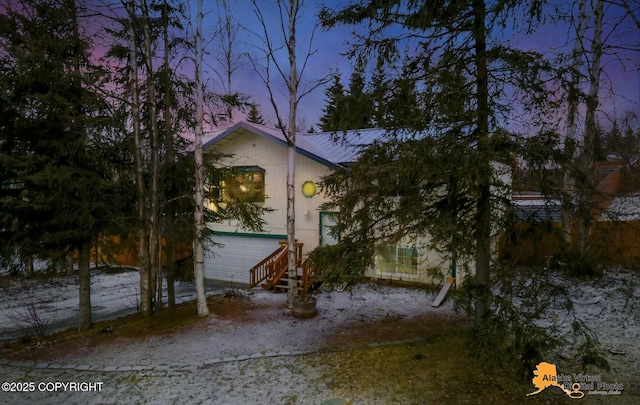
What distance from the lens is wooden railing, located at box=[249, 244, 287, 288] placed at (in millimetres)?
11594

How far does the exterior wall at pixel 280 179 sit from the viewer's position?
12312 millimetres

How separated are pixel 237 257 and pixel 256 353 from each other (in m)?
8.08

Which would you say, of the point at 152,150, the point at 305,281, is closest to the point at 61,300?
Answer: the point at 152,150

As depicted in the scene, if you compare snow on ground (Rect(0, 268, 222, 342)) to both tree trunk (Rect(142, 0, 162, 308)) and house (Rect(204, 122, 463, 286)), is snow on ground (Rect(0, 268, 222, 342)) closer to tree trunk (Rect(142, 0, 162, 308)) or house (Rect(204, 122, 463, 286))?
house (Rect(204, 122, 463, 286))

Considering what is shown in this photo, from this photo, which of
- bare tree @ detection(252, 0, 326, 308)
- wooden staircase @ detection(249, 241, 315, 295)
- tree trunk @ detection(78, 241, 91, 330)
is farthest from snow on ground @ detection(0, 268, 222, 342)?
bare tree @ detection(252, 0, 326, 308)

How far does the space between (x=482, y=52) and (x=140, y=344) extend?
811 centimetres

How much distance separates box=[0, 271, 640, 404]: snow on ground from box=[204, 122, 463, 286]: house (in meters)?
1.87

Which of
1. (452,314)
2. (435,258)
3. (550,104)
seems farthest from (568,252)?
(435,258)

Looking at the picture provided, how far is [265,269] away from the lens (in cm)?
1191

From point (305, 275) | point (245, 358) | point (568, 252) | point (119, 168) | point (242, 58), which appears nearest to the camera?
point (568, 252)

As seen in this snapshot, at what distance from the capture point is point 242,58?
9.46 meters

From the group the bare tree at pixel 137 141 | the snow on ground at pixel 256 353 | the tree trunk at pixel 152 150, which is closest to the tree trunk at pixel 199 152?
the tree trunk at pixel 152 150

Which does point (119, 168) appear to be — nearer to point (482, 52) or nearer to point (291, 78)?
point (291, 78)

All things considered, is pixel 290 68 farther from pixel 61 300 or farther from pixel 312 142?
pixel 61 300
